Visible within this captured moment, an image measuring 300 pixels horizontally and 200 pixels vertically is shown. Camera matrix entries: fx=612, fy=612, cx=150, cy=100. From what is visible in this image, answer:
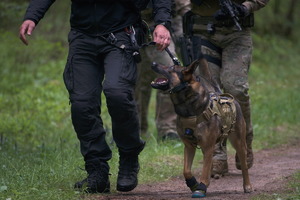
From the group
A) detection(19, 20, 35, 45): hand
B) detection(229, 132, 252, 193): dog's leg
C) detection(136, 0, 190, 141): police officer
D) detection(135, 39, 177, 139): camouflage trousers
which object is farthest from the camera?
detection(135, 39, 177, 139): camouflage trousers

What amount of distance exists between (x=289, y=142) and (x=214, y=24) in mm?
3782

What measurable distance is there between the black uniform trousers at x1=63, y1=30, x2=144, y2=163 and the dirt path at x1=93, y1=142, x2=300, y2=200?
51 centimetres

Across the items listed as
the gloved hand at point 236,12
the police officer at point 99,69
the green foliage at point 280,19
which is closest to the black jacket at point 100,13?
the police officer at point 99,69

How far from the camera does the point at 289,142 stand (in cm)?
993

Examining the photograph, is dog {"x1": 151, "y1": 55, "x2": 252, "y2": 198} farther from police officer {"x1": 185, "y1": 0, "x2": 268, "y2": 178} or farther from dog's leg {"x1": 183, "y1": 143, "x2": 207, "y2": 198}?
police officer {"x1": 185, "y1": 0, "x2": 268, "y2": 178}

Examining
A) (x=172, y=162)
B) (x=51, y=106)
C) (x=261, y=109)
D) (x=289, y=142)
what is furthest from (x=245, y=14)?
(x=51, y=106)

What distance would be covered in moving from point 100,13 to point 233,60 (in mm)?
1906

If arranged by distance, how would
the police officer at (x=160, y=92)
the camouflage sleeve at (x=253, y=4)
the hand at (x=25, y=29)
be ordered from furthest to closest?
the police officer at (x=160, y=92) → the camouflage sleeve at (x=253, y=4) → the hand at (x=25, y=29)

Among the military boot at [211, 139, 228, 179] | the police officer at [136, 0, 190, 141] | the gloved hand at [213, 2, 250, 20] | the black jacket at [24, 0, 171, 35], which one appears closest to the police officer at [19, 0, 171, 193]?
the black jacket at [24, 0, 171, 35]

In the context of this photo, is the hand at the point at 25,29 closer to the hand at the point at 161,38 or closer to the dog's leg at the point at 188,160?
the hand at the point at 161,38

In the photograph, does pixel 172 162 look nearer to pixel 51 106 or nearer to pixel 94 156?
pixel 94 156

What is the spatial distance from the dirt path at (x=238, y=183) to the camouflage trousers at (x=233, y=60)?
21.8 inches

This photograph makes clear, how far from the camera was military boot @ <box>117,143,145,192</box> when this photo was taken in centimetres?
568

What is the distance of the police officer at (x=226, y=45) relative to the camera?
6.75m
